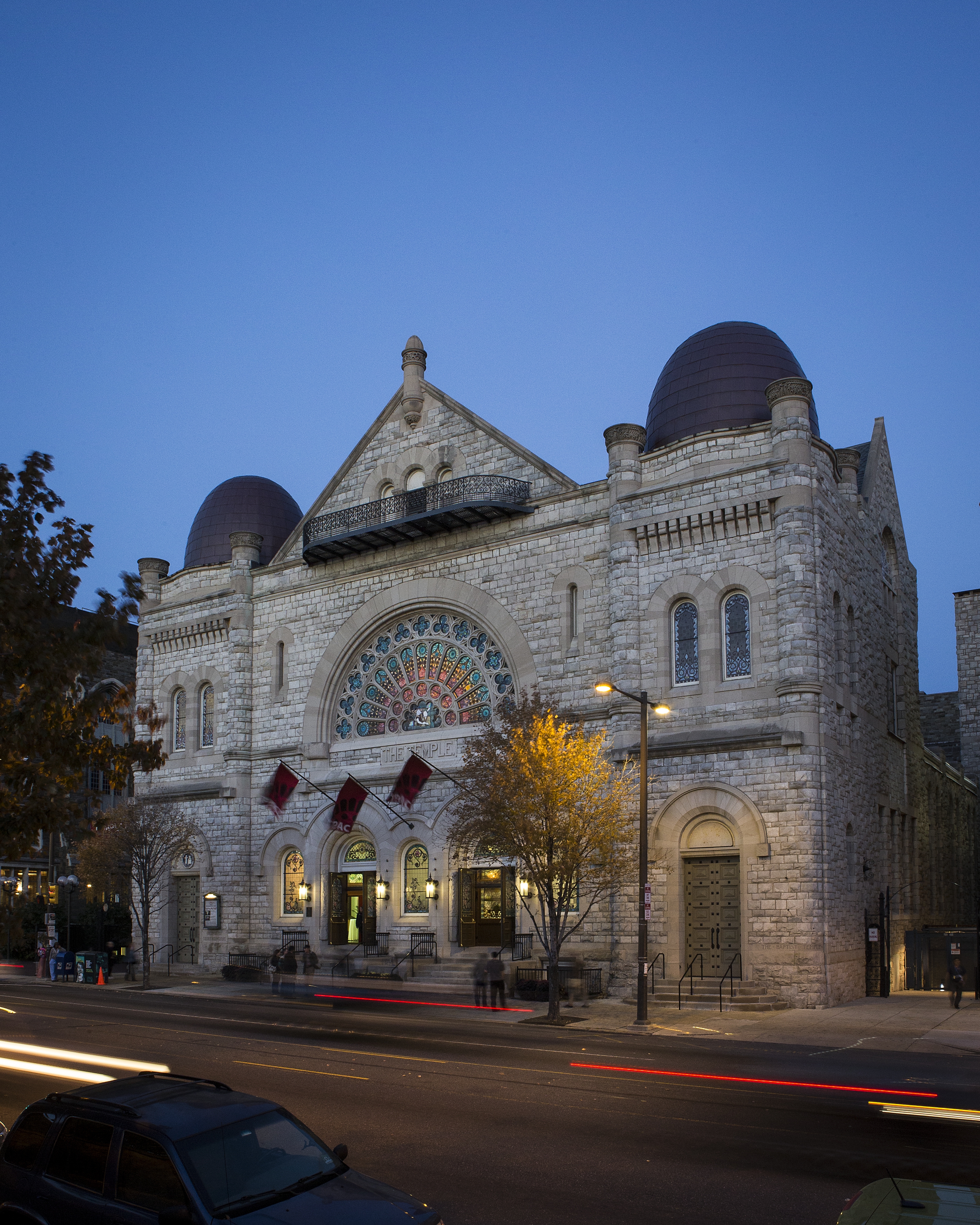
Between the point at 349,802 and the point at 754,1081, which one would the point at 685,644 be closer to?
the point at 349,802

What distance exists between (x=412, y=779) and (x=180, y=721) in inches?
526

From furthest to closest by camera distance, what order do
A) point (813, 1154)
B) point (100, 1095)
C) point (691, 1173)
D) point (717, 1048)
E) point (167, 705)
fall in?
point (167, 705)
point (717, 1048)
point (813, 1154)
point (691, 1173)
point (100, 1095)

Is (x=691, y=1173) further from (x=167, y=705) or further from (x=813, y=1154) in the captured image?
(x=167, y=705)

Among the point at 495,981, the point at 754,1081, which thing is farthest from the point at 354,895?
the point at 754,1081

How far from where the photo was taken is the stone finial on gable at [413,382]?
37469 mm

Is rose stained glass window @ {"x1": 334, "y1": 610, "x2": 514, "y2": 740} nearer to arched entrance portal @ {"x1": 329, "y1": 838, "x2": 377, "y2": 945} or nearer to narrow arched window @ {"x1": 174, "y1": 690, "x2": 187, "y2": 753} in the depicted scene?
arched entrance portal @ {"x1": 329, "y1": 838, "x2": 377, "y2": 945}

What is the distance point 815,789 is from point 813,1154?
16.6 meters

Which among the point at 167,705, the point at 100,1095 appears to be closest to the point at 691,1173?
the point at 100,1095

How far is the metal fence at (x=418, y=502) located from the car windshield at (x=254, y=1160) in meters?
27.3

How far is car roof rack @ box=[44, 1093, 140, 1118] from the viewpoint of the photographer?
689cm

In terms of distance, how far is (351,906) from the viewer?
3653 centimetres

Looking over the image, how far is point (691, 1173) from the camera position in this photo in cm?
1026

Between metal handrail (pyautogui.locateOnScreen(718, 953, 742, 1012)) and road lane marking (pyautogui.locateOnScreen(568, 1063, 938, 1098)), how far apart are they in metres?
9.26

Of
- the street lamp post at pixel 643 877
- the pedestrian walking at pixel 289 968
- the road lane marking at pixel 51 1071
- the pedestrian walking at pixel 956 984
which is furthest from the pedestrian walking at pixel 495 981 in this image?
the road lane marking at pixel 51 1071
